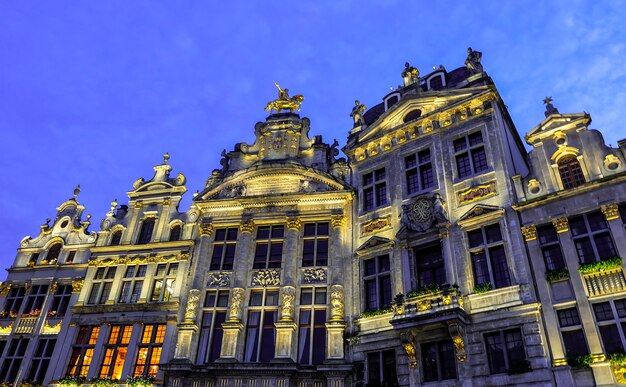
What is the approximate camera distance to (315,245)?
26656mm

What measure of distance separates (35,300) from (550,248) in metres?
28.5

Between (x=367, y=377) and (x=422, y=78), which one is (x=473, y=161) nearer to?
(x=422, y=78)

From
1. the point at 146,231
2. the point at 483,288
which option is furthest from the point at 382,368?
the point at 146,231

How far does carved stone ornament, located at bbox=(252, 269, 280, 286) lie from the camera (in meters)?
25.9

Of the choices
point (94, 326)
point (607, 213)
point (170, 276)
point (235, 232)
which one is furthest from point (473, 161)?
point (94, 326)

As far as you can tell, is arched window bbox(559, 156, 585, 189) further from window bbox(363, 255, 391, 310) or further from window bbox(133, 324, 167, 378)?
window bbox(133, 324, 167, 378)

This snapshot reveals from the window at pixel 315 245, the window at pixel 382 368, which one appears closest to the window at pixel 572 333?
the window at pixel 382 368

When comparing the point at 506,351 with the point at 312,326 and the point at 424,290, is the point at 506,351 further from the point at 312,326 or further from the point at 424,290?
the point at 312,326

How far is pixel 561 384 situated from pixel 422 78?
1864 cm

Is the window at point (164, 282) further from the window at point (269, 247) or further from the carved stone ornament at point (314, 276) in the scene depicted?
the carved stone ornament at point (314, 276)

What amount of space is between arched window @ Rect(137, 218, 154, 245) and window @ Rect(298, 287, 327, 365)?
36.3ft

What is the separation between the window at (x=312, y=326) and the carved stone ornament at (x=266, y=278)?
1.60m

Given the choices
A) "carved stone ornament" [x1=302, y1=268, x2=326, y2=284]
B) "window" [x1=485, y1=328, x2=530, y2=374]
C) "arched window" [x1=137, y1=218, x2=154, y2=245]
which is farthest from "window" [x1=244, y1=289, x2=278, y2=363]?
"window" [x1=485, y1=328, x2=530, y2=374]

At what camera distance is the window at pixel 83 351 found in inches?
1042
